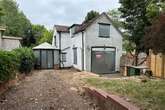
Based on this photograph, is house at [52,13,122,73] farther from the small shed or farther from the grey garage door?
the small shed

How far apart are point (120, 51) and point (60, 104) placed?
18.9 meters

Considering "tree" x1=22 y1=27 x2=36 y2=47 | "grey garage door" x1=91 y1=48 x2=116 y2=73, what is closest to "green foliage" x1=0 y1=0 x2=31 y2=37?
"tree" x1=22 y1=27 x2=36 y2=47

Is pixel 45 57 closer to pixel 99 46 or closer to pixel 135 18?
pixel 99 46

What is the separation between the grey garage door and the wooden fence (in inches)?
352

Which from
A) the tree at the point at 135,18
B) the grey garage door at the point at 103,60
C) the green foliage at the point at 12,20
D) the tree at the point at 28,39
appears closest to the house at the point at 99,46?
the grey garage door at the point at 103,60

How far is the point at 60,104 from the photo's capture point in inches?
341

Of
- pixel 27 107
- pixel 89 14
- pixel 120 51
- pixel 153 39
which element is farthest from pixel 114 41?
pixel 27 107

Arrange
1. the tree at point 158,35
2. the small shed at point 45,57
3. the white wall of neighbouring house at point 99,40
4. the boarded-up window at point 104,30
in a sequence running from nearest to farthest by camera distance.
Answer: the tree at point 158,35
the white wall of neighbouring house at point 99,40
the boarded-up window at point 104,30
the small shed at point 45,57

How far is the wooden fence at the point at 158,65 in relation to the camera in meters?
Answer: 15.0

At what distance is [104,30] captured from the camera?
25.8 metres

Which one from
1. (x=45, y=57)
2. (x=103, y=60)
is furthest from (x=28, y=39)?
(x=103, y=60)

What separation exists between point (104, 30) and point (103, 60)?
323 centimetres

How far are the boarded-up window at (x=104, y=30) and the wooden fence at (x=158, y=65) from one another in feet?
31.0

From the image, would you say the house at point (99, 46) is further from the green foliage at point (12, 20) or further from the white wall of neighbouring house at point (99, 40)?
the green foliage at point (12, 20)
